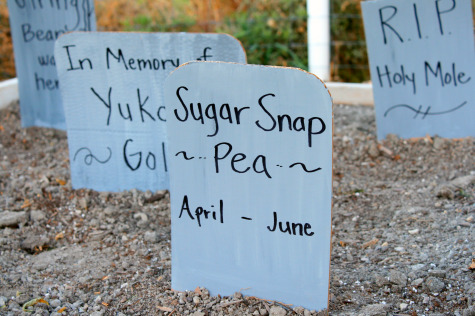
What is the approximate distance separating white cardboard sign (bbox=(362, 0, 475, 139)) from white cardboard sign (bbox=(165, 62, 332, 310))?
2055 mm

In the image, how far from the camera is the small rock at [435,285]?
2.16 meters

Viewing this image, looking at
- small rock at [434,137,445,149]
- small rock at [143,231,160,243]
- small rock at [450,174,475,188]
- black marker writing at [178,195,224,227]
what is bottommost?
small rock at [143,231,160,243]

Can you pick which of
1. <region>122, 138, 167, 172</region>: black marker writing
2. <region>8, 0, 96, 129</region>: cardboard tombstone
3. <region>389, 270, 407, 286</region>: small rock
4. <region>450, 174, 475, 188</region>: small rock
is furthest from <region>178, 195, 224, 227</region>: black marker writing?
<region>8, 0, 96, 129</region>: cardboard tombstone

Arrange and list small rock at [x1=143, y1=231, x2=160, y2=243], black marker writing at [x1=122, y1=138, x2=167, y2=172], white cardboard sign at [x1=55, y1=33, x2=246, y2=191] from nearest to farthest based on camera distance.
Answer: small rock at [x1=143, y1=231, x2=160, y2=243]
white cardboard sign at [x1=55, y1=33, x2=246, y2=191]
black marker writing at [x1=122, y1=138, x2=167, y2=172]

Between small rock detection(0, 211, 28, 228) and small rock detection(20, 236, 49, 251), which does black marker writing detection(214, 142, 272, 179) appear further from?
small rock detection(0, 211, 28, 228)

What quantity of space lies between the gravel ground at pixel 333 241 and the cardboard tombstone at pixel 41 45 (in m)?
0.58

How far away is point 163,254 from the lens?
8.50ft

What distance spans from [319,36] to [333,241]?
317cm

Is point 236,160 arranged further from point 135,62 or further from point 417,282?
point 135,62

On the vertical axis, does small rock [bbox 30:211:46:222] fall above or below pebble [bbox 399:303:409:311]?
above

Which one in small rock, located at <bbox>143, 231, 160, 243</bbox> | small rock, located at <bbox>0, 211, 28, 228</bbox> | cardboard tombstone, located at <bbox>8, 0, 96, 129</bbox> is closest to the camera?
small rock, located at <bbox>143, 231, 160, 243</bbox>

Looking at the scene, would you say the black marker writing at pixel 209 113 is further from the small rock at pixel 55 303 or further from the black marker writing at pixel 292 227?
the small rock at pixel 55 303

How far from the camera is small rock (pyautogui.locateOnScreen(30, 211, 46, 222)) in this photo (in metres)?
2.99

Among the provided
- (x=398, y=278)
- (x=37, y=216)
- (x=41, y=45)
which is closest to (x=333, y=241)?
(x=398, y=278)
